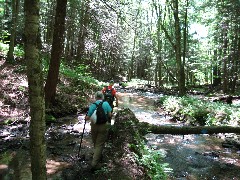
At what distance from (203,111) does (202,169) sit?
21.0 ft

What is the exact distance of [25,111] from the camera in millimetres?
12930

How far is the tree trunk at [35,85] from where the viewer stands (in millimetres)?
3855

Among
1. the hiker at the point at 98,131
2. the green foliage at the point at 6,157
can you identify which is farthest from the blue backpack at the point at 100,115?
the green foliage at the point at 6,157

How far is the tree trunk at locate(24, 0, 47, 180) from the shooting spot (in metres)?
3.86

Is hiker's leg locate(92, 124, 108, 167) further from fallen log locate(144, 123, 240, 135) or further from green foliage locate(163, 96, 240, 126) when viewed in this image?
green foliage locate(163, 96, 240, 126)

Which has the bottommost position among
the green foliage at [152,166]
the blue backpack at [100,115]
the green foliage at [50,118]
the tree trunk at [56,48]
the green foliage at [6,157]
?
the green foliage at [6,157]

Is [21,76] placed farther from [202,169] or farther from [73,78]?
[202,169]

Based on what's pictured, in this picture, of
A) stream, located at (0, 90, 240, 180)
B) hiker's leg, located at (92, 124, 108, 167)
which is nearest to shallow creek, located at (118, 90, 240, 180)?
stream, located at (0, 90, 240, 180)

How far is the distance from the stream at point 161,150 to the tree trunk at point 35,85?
137 inches

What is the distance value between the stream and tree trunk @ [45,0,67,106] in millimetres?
1536

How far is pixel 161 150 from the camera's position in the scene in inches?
287

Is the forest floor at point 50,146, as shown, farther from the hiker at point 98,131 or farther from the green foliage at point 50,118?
the green foliage at point 50,118

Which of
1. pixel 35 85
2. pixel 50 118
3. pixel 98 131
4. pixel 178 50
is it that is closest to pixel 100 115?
pixel 98 131

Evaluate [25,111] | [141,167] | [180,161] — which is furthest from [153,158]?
[25,111]
